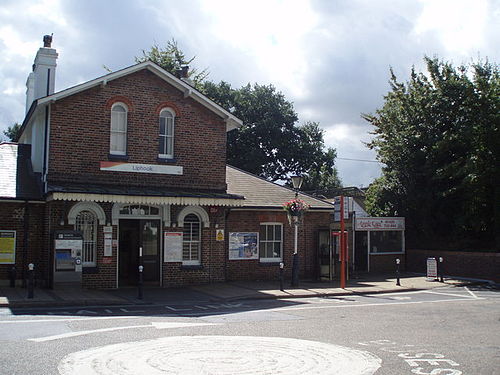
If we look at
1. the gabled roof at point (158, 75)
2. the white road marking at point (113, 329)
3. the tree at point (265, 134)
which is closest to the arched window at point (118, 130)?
the gabled roof at point (158, 75)

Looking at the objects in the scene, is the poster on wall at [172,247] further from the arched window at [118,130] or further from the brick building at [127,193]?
the arched window at [118,130]

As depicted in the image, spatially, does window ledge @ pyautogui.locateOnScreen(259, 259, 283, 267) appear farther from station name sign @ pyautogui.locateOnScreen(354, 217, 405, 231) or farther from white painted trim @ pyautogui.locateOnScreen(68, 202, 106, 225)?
white painted trim @ pyautogui.locateOnScreen(68, 202, 106, 225)

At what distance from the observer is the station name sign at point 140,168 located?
1891cm

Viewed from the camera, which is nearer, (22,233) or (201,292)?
(22,233)

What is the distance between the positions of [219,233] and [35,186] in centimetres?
660

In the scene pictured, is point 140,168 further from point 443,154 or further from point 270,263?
point 443,154

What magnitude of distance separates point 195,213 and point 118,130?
4023mm

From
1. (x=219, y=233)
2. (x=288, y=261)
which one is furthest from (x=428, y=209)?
(x=219, y=233)

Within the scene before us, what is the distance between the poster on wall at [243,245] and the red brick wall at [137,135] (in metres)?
2.08

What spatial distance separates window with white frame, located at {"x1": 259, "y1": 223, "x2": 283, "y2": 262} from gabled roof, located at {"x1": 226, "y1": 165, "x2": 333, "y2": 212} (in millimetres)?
966

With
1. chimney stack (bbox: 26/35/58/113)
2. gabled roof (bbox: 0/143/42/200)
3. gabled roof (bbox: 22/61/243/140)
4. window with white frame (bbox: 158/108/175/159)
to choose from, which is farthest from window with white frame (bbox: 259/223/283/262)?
chimney stack (bbox: 26/35/58/113)

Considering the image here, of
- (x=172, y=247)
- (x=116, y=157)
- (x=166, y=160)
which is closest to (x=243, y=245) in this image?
(x=172, y=247)

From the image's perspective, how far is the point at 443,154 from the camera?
2702 centimetres

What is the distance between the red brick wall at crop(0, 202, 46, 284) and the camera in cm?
1780
